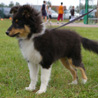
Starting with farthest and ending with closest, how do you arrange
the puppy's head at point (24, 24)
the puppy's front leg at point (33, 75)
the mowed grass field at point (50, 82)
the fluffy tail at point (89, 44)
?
the fluffy tail at point (89, 44), the puppy's front leg at point (33, 75), the mowed grass field at point (50, 82), the puppy's head at point (24, 24)

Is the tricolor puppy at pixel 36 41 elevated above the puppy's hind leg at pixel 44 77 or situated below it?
above

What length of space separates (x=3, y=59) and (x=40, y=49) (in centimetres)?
265

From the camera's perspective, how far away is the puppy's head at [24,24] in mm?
3361

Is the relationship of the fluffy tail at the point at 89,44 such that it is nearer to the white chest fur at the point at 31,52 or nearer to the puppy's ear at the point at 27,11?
the white chest fur at the point at 31,52

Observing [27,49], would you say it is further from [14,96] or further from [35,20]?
[14,96]

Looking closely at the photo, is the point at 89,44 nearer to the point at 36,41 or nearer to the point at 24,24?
the point at 36,41

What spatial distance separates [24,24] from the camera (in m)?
3.39

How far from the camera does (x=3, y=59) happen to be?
575cm

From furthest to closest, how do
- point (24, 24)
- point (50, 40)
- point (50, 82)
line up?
1. point (50, 82)
2. point (50, 40)
3. point (24, 24)

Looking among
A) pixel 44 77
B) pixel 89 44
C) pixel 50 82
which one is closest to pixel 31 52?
pixel 44 77

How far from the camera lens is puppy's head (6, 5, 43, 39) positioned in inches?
132

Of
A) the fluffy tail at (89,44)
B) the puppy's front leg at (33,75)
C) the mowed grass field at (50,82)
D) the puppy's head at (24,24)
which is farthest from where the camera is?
the fluffy tail at (89,44)

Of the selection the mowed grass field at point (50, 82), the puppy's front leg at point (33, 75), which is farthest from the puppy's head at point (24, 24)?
the mowed grass field at point (50, 82)

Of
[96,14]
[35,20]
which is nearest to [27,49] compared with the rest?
[35,20]
